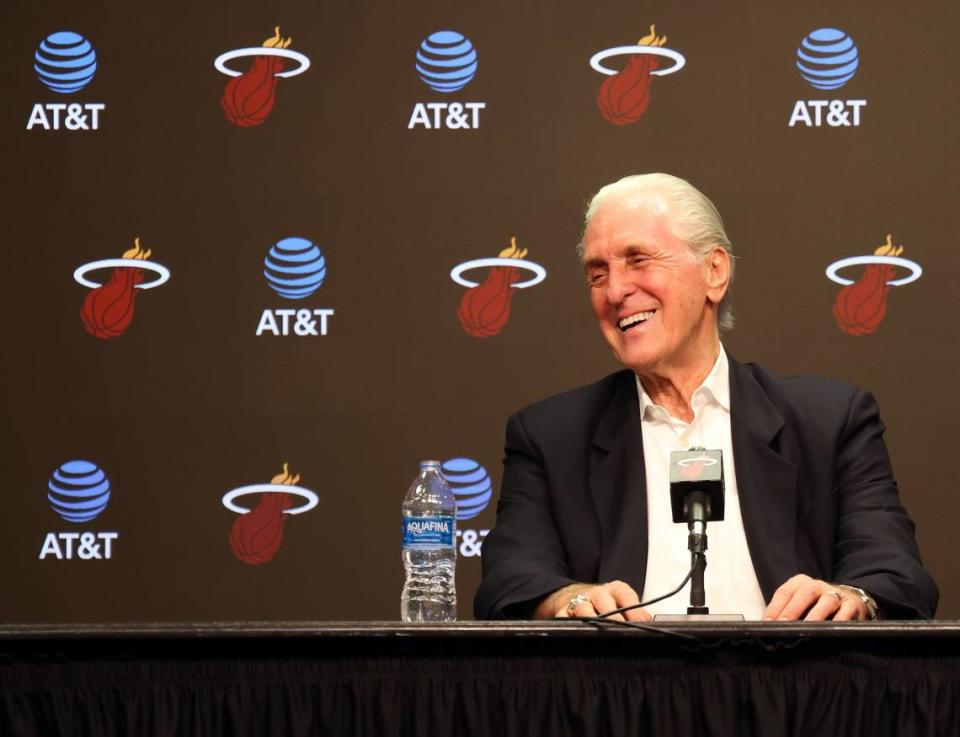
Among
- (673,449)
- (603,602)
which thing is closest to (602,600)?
(603,602)

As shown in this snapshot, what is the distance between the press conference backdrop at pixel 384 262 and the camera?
12.7ft

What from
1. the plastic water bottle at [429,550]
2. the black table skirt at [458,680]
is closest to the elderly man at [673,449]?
the plastic water bottle at [429,550]

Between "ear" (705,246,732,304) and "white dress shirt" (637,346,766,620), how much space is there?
0.56ft

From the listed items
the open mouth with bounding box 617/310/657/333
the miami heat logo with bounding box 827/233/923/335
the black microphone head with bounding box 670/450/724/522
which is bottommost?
the black microphone head with bounding box 670/450/724/522

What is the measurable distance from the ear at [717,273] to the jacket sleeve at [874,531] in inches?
14.3

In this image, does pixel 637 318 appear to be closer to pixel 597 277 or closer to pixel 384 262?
pixel 597 277

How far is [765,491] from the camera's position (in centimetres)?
275

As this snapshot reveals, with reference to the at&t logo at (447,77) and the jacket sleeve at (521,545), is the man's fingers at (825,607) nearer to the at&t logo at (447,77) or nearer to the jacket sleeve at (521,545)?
the jacket sleeve at (521,545)

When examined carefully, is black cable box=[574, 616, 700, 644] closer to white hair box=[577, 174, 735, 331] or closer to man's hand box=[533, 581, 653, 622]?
man's hand box=[533, 581, 653, 622]

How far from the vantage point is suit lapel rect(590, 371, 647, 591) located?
9.00ft

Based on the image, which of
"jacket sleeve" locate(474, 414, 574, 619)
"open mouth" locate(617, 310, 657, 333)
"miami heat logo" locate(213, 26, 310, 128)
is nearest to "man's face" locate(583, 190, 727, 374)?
"open mouth" locate(617, 310, 657, 333)

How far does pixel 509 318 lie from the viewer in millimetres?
3938

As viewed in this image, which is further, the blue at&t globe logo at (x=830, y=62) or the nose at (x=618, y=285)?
the blue at&t globe logo at (x=830, y=62)

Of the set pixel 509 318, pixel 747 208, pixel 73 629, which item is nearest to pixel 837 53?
pixel 747 208
